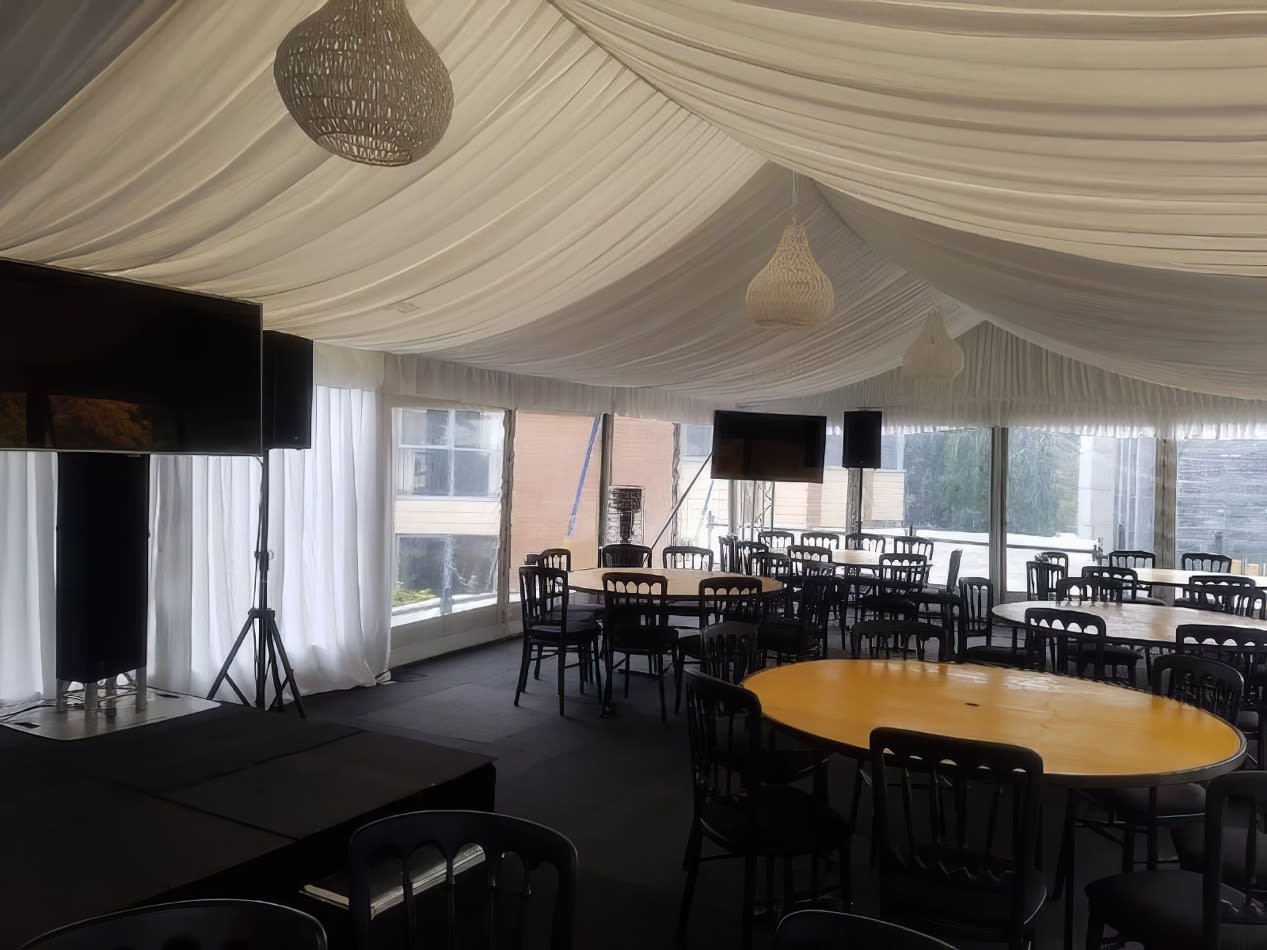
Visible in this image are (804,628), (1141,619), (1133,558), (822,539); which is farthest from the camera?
(822,539)

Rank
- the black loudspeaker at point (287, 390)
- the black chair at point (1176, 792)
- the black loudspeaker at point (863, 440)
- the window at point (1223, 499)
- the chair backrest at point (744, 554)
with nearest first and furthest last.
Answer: the black chair at point (1176, 792), the black loudspeaker at point (287, 390), the chair backrest at point (744, 554), the window at point (1223, 499), the black loudspeaker at point (863, 440)

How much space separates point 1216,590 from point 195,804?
7476mm

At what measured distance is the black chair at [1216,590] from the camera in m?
6.90

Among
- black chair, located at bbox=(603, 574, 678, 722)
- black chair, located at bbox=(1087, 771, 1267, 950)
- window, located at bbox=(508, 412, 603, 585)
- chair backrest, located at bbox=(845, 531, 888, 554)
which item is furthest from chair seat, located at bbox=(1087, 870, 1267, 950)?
chair backrest, located at bbox=(845, 531, 888, 554)

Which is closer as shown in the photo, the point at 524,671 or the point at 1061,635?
the point at 1061,635

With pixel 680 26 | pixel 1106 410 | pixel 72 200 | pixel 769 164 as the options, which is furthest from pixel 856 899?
pixel 1106 410

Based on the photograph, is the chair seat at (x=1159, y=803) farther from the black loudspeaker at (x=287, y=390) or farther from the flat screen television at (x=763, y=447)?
the flat screen television at (x=763, y=447)

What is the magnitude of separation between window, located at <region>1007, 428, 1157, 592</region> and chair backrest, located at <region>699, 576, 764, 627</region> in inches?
222

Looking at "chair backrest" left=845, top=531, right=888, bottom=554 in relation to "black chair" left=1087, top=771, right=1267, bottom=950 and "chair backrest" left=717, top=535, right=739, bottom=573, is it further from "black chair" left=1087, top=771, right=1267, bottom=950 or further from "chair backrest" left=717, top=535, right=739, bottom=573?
"black chair" left=1087, top=771, right=1267, bottom=950

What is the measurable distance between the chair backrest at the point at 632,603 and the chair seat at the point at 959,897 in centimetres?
362

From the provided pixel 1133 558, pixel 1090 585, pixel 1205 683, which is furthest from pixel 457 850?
pixel 1133 558

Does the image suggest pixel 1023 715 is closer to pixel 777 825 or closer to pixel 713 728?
pixel 777 825

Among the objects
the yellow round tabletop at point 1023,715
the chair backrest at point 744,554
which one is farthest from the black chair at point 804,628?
the yellow round tabletop at point 1023,715

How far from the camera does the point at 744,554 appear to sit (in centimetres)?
944
